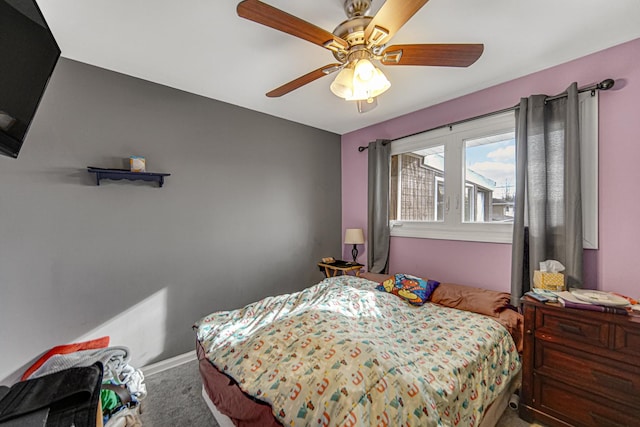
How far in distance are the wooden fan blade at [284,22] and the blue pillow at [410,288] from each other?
6.58 ft

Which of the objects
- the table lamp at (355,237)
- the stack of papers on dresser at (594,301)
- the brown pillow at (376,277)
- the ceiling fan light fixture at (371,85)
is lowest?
the brown pillow at (376,277)

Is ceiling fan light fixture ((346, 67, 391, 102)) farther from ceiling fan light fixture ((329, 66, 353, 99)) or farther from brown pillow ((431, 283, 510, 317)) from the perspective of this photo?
brown pillow ((431, 283, 510, 317))

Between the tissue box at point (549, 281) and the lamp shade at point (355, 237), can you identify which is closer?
the tissue box at point (549, 281)

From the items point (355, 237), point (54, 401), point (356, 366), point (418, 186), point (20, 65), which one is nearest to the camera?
point (54, 401)

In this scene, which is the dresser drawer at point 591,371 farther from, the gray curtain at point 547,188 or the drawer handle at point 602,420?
the gray curtain at point 547,188

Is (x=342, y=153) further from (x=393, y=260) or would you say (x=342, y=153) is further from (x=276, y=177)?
(x=393, y=260)

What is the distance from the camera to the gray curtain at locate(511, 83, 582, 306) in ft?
6.24

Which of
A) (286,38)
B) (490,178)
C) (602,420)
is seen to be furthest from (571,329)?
(286,38)

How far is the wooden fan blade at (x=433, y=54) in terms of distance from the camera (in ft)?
4.62

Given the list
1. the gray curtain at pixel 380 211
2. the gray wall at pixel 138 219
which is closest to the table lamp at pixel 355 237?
the gray curtain at pixel 380 211

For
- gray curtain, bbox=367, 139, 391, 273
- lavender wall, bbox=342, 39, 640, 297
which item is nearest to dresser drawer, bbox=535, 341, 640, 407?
lavender wall, bbox=342, 39, 640, 297

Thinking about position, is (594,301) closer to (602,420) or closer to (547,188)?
(602,420)

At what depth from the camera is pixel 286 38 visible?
5.77 feet

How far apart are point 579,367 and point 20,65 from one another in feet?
10.2
